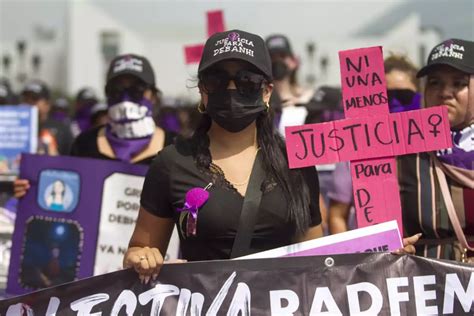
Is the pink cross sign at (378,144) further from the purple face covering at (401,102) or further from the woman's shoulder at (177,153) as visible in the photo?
the purple face covering at (401,102)

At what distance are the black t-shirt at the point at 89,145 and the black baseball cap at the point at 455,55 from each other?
2.02 meters

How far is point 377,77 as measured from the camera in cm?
376

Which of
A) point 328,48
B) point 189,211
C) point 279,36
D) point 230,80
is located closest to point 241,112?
point 230,80

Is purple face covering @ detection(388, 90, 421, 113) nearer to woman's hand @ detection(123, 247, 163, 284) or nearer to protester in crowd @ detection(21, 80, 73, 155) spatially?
woman's hand @ detection(123, 247, 163, 284)

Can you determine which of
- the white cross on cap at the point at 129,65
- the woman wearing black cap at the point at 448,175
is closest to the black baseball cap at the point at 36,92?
the white cross on cap at the point at 129,65

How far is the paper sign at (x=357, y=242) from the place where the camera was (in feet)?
11.8

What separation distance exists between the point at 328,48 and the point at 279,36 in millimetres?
72978

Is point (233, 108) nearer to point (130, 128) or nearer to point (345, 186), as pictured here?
point (345, 186)

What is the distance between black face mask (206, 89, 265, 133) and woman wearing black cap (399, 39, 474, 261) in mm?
882

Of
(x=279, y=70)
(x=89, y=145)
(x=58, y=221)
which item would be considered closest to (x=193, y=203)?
(x=58, y=221)

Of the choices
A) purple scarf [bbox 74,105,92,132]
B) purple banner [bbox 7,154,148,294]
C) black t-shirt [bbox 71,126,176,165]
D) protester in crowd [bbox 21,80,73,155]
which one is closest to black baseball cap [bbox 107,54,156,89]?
black t-shirt [bbox 71,126,176,165]

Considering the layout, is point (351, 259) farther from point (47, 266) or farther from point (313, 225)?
point (47, 266)

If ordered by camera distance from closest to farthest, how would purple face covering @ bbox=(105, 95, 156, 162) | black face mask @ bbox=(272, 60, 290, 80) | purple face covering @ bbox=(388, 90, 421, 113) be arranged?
purple face covering @ bbox=(388, 90, 421, 113) → purple face covering @ bbox=(105, 95, 156, 162) → black face mask @ bbox=(272, 60, 290, 80)

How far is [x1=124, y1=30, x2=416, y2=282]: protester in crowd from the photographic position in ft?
11.3
